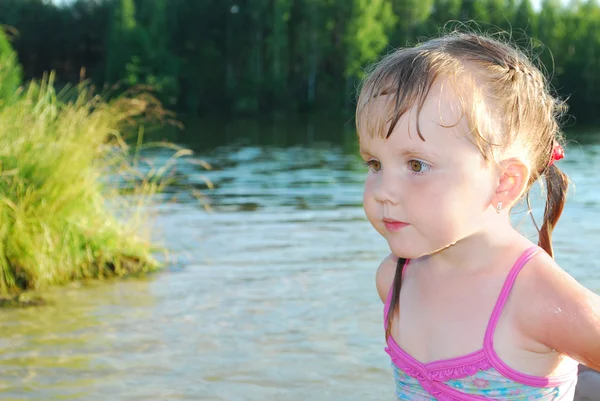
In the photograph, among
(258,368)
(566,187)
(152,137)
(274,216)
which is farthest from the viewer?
(152,137)

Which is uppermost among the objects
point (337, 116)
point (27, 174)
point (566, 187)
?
point (566, 187)

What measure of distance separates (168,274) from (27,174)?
47.7 inches

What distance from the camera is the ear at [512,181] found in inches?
68.0

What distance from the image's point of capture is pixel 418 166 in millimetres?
1666

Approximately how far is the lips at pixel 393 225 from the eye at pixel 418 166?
108 millimetres

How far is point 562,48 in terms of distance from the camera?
136 ft

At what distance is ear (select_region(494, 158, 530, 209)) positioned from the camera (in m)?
1.73

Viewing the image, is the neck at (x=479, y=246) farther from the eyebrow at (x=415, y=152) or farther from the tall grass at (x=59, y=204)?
the tall grass at (x=59, y=204)

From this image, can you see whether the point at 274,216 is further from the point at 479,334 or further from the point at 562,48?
the point at 562,48

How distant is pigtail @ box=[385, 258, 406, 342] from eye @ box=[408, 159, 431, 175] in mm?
370

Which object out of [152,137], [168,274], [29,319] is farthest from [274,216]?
[152,137]

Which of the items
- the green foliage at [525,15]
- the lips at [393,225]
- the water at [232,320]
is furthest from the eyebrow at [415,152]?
the green foliage at [525,15]

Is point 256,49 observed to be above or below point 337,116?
above

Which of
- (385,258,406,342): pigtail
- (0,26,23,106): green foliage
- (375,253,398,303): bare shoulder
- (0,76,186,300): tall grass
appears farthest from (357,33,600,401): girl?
(0,26,23,106): green foliage
